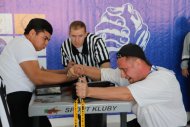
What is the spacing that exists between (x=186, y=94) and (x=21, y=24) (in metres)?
2.47

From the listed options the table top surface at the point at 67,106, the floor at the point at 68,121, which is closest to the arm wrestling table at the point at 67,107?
the table top surface at the point at 67,106

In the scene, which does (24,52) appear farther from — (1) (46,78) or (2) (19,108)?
(2) (19,108)

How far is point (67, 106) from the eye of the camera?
63.4 inches

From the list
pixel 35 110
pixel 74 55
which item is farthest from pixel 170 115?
pixel 74 55

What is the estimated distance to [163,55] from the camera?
4.14 meters

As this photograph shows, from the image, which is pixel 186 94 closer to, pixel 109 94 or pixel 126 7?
pixel 126 7

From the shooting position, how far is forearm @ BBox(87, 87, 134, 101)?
1.70 m

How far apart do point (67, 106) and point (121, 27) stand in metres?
2.49

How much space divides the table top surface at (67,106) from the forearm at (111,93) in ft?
0.10

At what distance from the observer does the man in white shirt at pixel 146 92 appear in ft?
5.54

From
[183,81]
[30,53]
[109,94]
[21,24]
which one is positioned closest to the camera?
[109,94]

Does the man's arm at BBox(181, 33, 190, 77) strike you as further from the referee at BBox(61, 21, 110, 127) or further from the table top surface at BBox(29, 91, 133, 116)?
the table top surface at BBox(29, 91, 133, 116)

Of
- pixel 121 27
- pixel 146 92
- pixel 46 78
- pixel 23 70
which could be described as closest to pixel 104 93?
pixel 146 92

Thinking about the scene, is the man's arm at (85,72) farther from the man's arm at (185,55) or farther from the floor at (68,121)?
the man's arm at (185,55)
